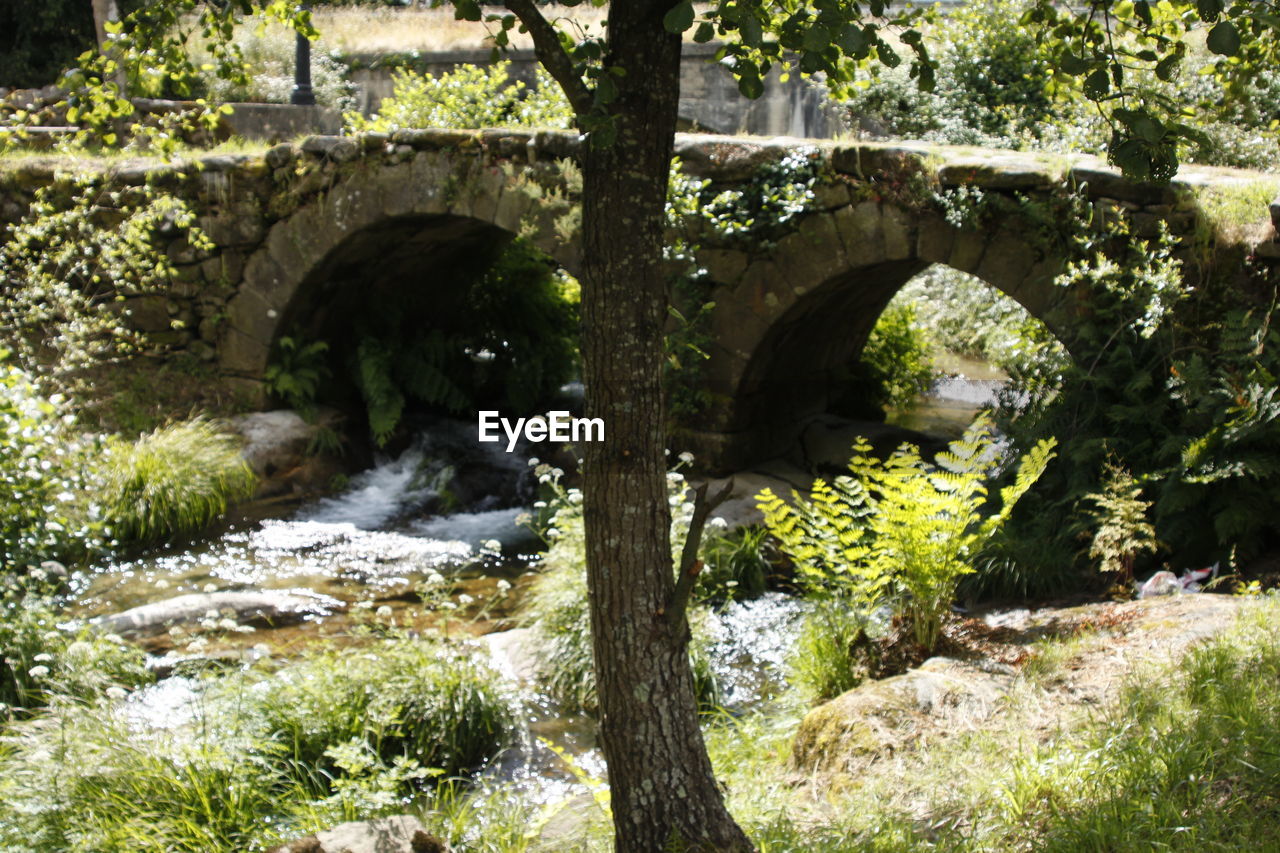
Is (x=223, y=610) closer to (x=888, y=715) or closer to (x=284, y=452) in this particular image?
(x=284, y=452)

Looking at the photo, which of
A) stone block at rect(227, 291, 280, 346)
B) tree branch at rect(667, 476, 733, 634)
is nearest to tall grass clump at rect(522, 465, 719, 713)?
tree branch at rect(667, 476, 733, 634)

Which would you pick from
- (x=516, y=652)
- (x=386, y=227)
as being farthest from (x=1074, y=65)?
(x=386, y=227)

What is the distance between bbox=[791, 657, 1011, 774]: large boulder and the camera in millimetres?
3512

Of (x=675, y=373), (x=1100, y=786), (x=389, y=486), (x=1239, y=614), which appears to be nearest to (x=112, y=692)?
(x=1100, y=786)

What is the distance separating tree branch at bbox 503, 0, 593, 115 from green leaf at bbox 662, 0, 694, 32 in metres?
0.34

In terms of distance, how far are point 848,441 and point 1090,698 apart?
16.2 ft

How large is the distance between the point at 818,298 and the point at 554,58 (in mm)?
5141

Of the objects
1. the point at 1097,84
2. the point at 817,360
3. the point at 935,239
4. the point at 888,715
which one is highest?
the point at 1097,84

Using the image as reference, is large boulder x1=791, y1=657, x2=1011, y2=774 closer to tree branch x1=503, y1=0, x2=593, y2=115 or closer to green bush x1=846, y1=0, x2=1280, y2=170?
tree branch x1=503, y1=0, x2=593, y2=115

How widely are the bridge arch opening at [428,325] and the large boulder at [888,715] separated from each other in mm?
5505

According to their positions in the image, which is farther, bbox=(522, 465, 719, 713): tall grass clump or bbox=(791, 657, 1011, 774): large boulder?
bbox=(522, 465, 719, 713): tall grass clump

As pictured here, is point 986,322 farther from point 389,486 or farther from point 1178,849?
point 1178,849

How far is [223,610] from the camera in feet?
19.4

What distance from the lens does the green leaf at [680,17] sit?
6.62 ft
